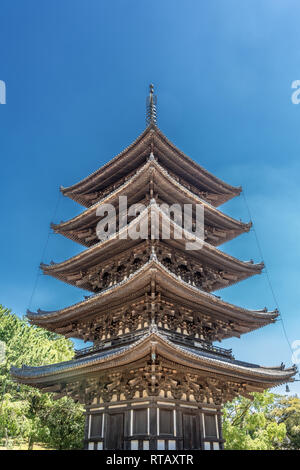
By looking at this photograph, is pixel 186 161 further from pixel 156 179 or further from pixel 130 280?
pixel 130 280

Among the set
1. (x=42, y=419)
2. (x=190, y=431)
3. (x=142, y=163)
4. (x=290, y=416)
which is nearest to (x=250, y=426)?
(x=190, y=431)

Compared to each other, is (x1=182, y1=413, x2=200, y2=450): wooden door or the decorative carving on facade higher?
the decorative carving on facade

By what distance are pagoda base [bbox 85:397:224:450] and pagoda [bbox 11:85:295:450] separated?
37 mm

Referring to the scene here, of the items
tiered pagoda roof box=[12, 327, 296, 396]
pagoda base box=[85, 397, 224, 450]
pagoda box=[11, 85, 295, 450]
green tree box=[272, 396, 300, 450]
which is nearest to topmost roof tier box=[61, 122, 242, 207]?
pagoda box=[11, 85, 295, 450]

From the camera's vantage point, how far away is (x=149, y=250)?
15297 mm

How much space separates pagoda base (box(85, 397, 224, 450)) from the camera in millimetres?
11141

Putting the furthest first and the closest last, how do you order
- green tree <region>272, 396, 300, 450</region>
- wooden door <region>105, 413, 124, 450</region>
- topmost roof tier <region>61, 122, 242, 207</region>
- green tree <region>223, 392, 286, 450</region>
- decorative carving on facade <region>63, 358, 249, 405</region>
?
green tree <region>272, 396, 300, 450</region> → green tree <region>223, 392, 286, 450</region> → topmost roof tier <region>61, 122, 242, 207</region> → wooden door <region>105, 413, 124, 450</region> → decorative carving on facade <region>63, 358, 249, 405</region>

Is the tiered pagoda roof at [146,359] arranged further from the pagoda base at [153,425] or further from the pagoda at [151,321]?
the pagoda base at [153,425]

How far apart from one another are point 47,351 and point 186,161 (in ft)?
74.4

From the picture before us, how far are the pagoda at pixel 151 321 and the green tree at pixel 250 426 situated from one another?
8.48 m

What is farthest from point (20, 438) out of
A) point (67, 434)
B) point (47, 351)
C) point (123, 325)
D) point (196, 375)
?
point (196, 375)

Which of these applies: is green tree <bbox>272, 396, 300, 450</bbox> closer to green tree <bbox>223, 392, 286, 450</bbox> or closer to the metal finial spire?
green tree <bbox>223, 392, 286, 450</bbox>

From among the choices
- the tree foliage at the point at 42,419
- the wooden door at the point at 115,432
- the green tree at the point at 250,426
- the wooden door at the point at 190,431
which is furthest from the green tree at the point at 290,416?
the wooden door at the point at 115,432

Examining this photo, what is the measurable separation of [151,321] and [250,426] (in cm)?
1554
